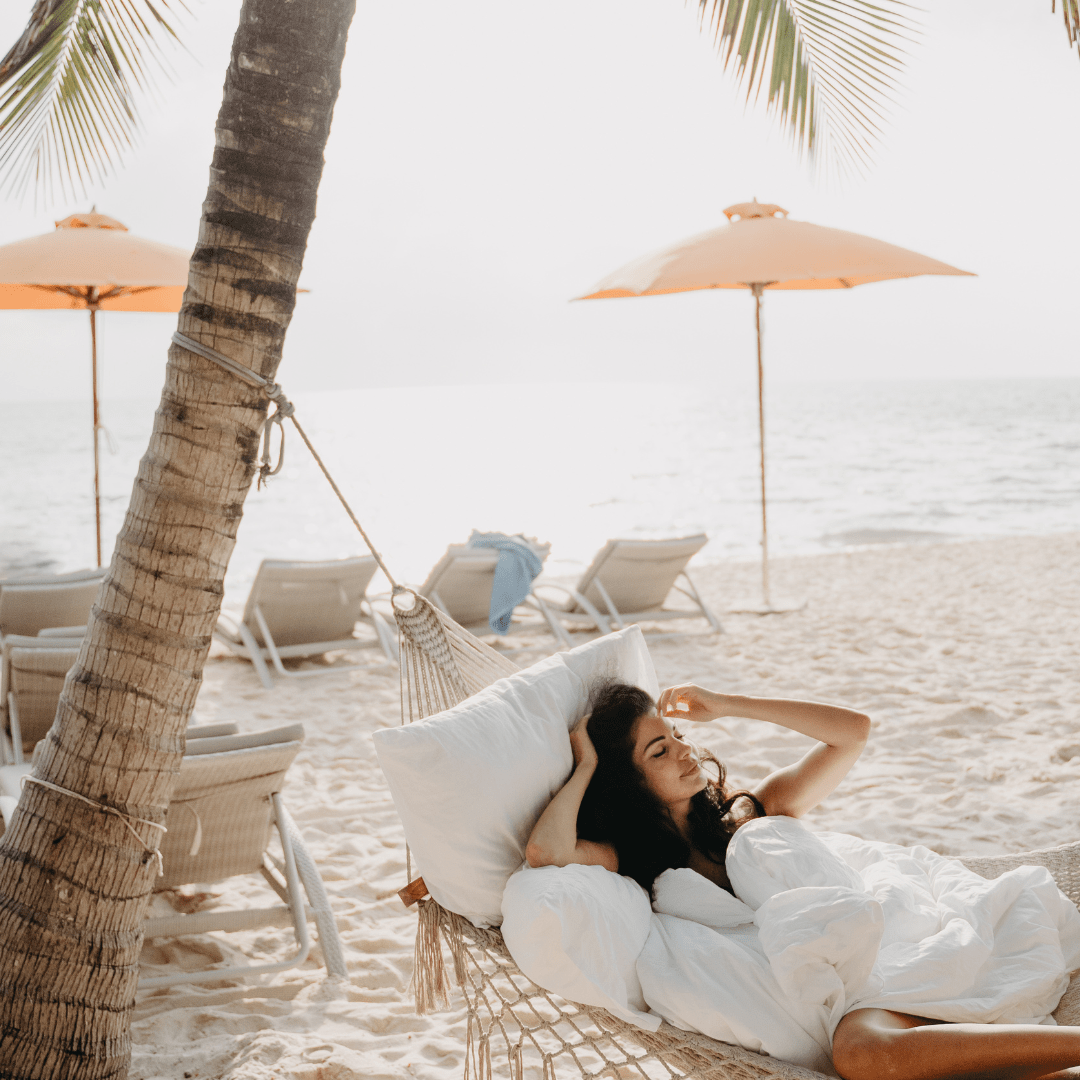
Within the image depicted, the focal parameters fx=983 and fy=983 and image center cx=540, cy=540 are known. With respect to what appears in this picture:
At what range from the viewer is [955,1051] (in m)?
1.28

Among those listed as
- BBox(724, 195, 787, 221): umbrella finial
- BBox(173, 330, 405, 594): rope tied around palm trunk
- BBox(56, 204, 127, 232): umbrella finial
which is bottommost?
BBox(173, 330, 405, 594): rope tied around palm trunk

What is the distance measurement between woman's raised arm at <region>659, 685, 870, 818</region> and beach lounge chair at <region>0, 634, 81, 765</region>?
1.86 meters

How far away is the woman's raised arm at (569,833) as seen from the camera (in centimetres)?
161

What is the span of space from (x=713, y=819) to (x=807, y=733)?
0.24m

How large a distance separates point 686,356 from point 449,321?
2270 centimetres

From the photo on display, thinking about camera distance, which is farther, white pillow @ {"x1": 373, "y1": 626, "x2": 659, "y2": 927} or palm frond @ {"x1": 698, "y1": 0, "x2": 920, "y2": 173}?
palm frond @ {"x1": 698, "y1": 0, "x2": 920, "y2": 173}

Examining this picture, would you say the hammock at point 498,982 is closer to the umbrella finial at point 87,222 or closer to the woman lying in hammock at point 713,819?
the woman lying in hammock at point 713,819

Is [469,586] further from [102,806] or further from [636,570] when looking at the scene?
[102,806]

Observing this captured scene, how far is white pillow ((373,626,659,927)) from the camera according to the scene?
63.5 inches

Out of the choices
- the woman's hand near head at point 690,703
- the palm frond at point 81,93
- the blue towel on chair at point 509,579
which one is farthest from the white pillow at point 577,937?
the blue towel on chair at point 509,579

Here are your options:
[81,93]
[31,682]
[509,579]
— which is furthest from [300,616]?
[81,93]

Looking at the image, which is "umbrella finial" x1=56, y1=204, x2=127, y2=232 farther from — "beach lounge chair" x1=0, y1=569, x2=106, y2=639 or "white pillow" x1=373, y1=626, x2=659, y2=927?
"white pillow" x1=373, y1=626, x2=659, y2=927

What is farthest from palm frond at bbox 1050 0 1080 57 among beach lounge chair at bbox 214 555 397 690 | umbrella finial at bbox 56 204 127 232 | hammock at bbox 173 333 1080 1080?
umbrella finial at bbox 56 204 127 232

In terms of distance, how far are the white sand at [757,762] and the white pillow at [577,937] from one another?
26.3 inches
